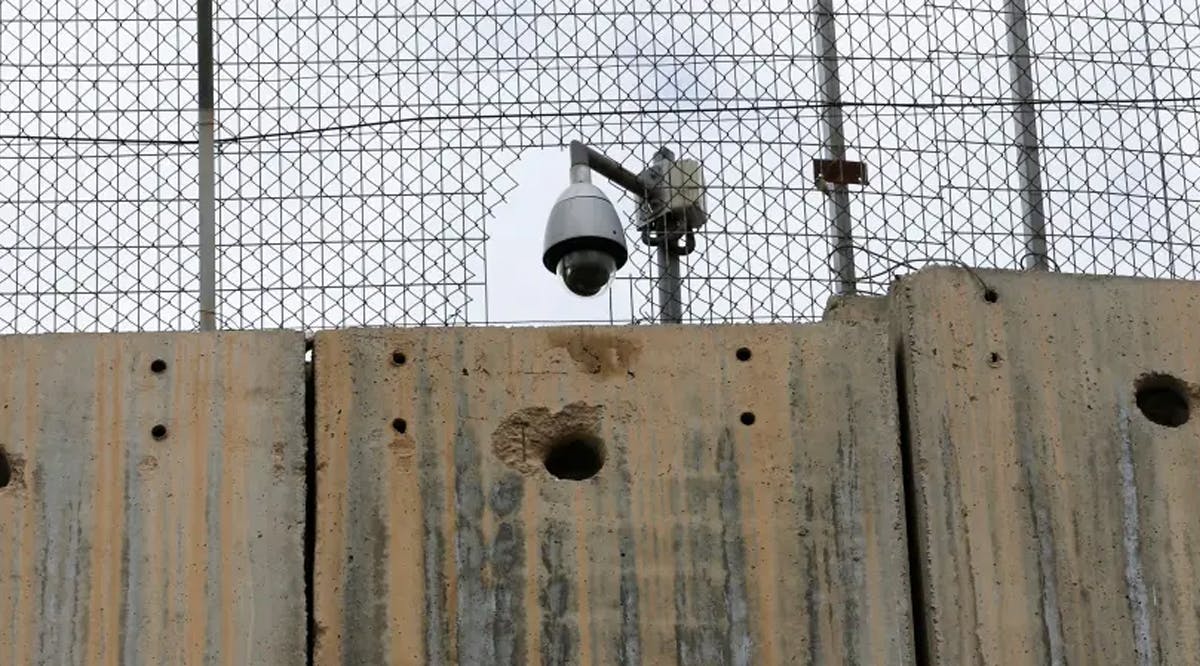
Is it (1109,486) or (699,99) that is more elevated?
(699,99)

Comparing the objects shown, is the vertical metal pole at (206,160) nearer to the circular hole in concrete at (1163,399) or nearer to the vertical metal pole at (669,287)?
the vertical metal pole at (669,287)

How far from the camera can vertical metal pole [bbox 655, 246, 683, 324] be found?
6711 millimetres

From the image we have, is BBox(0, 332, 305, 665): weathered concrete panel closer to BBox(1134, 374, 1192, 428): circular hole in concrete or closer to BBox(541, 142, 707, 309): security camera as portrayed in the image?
BBox(541, 142, 707, 309): security camera

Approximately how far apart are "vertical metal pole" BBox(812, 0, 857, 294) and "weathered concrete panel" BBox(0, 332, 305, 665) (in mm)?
1677

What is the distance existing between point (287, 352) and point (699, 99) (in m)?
1.58

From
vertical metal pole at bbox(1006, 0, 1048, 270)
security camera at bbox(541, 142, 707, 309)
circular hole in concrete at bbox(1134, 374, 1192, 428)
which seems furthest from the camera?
vertical metal pole at bbox(1006, 0, 1048, 270)

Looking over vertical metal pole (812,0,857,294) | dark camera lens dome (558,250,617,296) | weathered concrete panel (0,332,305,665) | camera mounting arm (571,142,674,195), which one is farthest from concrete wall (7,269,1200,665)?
camera mounting arm (571,142,674,195)

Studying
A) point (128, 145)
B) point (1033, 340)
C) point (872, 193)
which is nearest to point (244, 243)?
point (128, 145)

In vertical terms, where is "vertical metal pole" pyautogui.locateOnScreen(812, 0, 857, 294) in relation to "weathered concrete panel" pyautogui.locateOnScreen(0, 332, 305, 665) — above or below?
above

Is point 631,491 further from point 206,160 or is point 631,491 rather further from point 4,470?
point 206,160

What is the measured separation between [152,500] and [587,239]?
162 centimetres

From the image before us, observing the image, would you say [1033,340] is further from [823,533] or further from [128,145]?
[128,145]

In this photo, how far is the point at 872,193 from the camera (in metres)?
6.91

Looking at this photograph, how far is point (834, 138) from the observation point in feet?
22.7
